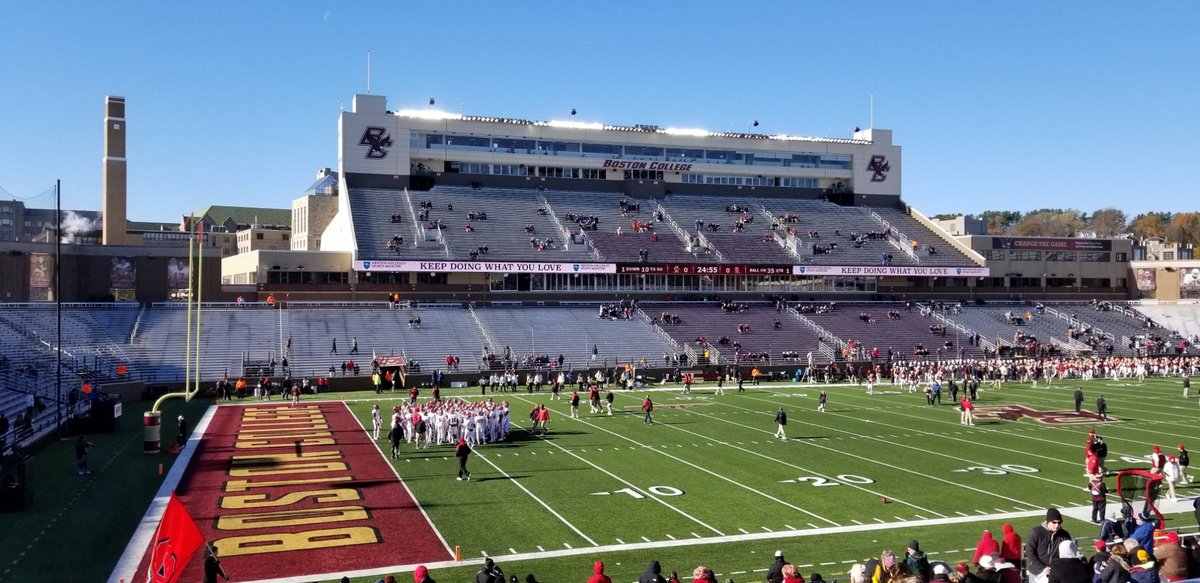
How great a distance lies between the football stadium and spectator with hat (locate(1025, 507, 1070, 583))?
0.11 metres

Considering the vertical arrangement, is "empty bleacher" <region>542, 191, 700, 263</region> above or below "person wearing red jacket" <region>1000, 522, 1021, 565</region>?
above

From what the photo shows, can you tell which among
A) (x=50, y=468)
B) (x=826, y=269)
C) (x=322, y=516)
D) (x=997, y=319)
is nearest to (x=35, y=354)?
(x=50, y=468)

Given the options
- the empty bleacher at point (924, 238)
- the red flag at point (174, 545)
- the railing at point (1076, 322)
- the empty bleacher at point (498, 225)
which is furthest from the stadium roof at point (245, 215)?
the red flag at point (174, 545)

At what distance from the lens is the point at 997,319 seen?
64750 millimetres

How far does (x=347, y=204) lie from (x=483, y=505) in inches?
1887

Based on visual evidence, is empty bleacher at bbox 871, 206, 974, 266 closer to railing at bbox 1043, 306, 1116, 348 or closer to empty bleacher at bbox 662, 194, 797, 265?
railing at bbox 1043, 306, 1116, 348

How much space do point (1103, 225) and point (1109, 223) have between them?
952mm

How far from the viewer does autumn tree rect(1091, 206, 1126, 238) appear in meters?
157

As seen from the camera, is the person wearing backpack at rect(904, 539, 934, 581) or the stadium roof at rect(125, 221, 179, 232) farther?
the stadium roof at rect(125, 221, 179, 232)

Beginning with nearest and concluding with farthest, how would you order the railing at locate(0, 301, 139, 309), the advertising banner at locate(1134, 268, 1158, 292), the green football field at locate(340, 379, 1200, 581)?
the green football field at locate(340, 379, 1200, 581)
the railing at locate(0, 301, 139, 309)
the advertising banner at locate(1134, 268, 1158, 292)

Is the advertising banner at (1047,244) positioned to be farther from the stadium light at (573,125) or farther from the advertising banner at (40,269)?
the advertising banner at (40,269)

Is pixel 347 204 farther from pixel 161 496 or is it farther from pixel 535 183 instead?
pixel 161 496

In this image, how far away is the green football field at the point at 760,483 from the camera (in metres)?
15.9

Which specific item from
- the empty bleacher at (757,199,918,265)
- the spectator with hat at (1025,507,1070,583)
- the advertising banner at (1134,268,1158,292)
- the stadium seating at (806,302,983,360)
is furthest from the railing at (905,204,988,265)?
the spectator with hat at (1025,507,1070,583)
